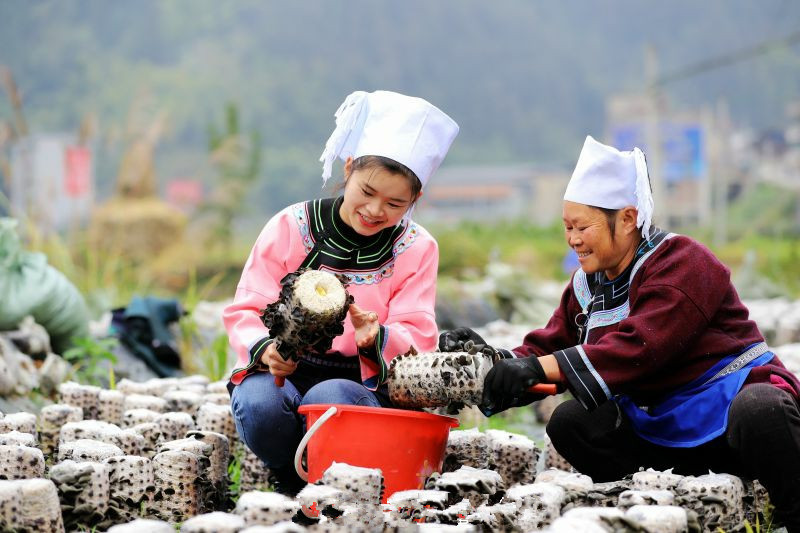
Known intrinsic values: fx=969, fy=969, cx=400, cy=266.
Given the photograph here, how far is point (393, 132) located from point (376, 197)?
7.8 inches

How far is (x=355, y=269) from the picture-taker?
3.02 metres

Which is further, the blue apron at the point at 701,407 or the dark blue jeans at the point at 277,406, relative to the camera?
the dark blue jeans at the point at 277,406

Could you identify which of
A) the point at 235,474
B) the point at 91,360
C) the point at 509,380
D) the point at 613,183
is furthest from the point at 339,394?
the point at 91,360

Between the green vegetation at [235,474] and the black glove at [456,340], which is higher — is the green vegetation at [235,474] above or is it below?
below

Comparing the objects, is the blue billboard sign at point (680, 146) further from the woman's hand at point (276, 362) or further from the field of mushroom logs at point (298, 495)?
the woman's hand at point (276, 362)

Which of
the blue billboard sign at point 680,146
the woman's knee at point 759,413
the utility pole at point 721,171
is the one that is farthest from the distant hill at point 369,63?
the woman's knee at point 759,413

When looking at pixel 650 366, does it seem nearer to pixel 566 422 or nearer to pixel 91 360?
pixel 566 422

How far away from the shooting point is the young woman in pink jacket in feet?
9.25

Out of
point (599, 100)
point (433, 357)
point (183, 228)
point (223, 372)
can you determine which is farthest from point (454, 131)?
A: point (599, 100)

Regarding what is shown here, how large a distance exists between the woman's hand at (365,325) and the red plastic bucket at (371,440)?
0.26 metres

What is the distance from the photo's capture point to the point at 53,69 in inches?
2415

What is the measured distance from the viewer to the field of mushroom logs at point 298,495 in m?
2.07

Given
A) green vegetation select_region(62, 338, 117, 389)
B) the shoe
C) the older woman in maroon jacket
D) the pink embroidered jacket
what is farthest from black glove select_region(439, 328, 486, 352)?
green vegetation select_region(62, 338, 117, 389)

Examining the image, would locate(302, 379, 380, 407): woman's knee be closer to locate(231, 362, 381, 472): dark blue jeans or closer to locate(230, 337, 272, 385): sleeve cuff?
locate(231, 362, 381, 472): dark blue jeans
